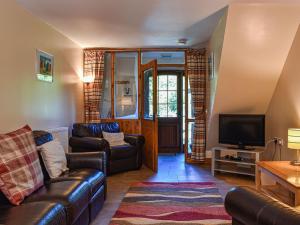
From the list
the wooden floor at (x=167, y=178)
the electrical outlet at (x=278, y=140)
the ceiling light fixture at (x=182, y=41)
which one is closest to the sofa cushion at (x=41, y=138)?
the wooden floor at (x=167, y=178)

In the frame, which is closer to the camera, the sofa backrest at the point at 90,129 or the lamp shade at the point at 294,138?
the lamp shade at the point at 294,138

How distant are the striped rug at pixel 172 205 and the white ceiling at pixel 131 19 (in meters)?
2.33

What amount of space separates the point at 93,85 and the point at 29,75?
239 centimetres

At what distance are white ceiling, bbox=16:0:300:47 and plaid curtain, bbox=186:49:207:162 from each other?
41 cm

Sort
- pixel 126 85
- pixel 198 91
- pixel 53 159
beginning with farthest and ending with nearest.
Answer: pixel 126 85 → pixel 198 91 → pixel 53 159

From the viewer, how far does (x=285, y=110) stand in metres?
4.40

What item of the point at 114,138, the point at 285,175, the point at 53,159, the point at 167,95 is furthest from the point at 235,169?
the point at 53,159

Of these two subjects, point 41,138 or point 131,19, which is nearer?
point 41,138

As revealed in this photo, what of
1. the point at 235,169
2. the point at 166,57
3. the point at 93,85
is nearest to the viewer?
the point at 235,169

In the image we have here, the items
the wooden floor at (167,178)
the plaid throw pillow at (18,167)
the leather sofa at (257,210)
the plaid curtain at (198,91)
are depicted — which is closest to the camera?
the leather sofa at (257,210)

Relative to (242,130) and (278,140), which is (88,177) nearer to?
(242,130)

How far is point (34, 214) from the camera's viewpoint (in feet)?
6.35

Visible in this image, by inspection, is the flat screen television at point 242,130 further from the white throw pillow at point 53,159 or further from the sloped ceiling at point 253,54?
the white throw pillow at point 53,159

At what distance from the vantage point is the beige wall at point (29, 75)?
3.38 m
